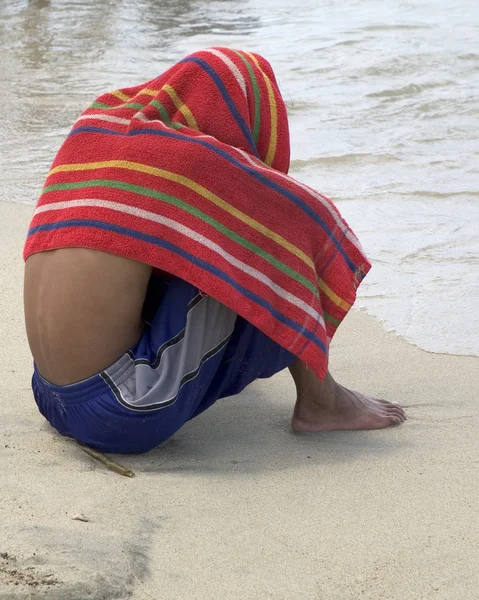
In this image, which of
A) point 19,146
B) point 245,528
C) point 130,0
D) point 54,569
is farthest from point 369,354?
point 130,0

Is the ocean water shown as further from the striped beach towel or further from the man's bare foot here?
the striped beach towel

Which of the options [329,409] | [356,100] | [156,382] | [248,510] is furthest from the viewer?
[356,100]

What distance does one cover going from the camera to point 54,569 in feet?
4.93

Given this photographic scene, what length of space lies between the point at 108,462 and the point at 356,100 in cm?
516

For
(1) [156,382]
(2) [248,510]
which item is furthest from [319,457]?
(1) [156,382]

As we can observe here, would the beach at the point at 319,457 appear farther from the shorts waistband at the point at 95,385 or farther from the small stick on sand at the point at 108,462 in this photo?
the shorts waistband at the point at 95,385

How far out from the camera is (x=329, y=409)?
91.5 inches

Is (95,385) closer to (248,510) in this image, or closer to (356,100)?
(248,510)

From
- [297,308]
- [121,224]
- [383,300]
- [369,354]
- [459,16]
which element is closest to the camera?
[121,224]

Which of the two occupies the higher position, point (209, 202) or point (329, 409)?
point (209, 202)

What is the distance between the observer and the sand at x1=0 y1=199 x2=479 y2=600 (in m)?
1.58

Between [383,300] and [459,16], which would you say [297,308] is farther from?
[459,16]

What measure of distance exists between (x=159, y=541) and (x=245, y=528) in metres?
0.19

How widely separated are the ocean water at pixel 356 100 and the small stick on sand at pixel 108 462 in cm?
140
